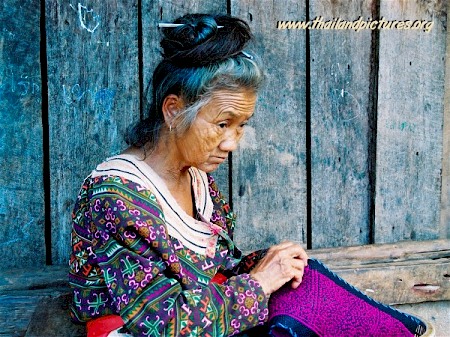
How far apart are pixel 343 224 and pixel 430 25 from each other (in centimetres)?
88

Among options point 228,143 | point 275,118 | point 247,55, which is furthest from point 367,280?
point 247,55

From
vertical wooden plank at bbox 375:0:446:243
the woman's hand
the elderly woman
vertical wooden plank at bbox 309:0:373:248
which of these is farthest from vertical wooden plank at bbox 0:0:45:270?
vertical wooden plank at bbox 375:0:446:243

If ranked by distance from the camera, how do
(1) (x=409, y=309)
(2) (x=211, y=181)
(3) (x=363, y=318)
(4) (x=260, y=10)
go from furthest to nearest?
(1) (x=409, y=309), (4) (x=260, y=10), (2) (x=211, y=181), (3) (x=363, y=318)

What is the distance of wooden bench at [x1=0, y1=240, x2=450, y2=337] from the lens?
2.29 metres

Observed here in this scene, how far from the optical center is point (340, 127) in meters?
2.70

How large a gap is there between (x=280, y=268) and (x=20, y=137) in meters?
1.03

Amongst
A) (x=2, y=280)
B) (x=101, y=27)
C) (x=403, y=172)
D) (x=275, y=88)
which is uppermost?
(x=101, y=27)

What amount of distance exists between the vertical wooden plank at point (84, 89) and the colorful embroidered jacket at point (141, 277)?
0.52m

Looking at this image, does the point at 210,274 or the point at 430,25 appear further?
the point at 430,25

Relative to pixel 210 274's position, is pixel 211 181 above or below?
above

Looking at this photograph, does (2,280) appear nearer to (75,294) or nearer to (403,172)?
(75,294)

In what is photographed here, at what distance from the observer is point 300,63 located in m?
2.62

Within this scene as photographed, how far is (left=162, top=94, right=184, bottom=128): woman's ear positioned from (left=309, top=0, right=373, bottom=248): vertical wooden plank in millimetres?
874

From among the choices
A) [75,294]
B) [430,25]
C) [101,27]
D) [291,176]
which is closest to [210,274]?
[75,294]
